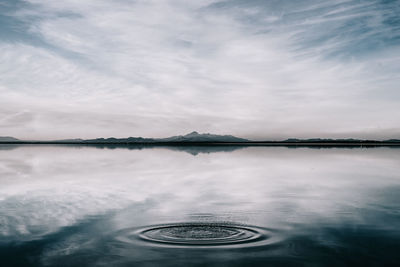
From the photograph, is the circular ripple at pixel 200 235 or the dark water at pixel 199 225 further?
the circular ripple at pixel 200 235

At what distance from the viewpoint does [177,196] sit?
23859 millimetres

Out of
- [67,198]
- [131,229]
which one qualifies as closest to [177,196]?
[67,198]

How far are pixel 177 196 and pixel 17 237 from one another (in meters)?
11.2

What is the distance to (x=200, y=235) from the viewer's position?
1366cm

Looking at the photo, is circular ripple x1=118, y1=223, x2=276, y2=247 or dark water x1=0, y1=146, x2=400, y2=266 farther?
circular ripple x1=118, y1=223, x2=276, y2=247

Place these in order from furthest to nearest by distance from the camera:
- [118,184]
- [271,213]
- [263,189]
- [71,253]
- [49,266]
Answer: [118,184] < [263,189] < [271,213] < [71,253] < [49,266]

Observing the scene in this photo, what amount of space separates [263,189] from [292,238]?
13.5 meters

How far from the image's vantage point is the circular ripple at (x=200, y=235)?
1268 centimetres

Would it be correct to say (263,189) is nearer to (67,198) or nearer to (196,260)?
(67,198)

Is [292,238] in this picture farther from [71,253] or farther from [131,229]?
[71,253]

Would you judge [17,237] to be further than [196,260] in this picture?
Yes

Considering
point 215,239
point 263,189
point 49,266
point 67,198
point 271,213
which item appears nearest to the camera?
point 49,266

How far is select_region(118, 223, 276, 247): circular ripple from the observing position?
12.7m

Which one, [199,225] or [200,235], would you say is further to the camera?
[199,225]
